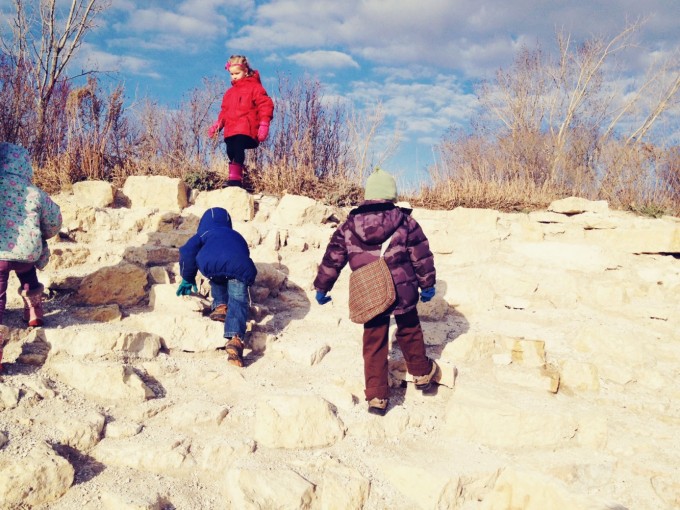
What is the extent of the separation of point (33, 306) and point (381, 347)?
2736 mm

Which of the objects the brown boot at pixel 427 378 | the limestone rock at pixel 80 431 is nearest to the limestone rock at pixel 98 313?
the limestone rock at pixel 80 431

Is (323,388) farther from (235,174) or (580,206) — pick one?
(580,206)

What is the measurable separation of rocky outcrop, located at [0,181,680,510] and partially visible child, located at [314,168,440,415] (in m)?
0.27

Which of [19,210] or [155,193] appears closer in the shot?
[19,210]

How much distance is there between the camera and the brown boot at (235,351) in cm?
364

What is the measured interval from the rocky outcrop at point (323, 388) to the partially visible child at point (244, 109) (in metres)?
1.26

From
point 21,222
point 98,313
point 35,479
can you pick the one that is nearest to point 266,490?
point 35,479

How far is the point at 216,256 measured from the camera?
3787mm

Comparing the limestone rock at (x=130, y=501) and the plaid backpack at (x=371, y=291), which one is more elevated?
→ the plaid backpack at (x=371, y=291)

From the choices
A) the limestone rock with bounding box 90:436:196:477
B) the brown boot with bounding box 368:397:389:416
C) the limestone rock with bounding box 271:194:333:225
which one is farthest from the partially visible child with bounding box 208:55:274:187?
the limestone rock with bounding box 90:436:196:477

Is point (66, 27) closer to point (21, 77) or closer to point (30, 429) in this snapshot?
point (21, 77)

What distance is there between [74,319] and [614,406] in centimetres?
453

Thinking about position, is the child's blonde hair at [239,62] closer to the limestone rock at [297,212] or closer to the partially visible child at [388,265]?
the limestone rock at [297,212]

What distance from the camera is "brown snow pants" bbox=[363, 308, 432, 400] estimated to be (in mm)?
3145
